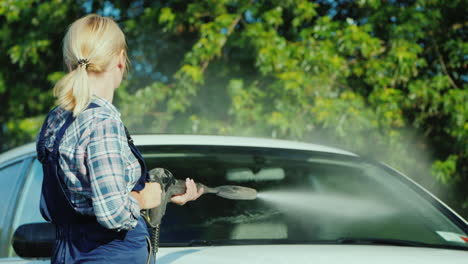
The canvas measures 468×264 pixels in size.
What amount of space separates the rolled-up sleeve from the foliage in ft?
14.5

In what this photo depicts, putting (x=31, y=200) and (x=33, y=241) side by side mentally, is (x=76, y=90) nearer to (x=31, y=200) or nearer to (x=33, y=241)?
(x=33, y=241)

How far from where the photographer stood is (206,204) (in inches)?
109

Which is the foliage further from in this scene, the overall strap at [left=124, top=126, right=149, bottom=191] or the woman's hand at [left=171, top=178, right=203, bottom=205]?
the overall strap at [left=124, top=126, right=149, bottom=191]

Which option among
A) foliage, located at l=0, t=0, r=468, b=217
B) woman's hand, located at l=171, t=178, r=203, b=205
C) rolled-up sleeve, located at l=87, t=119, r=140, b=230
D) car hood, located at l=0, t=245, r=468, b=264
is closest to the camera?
rolled-up sleeve, located at l=87, t=119, r=140, b=230

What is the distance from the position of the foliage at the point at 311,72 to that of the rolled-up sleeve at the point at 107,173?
14.5ft

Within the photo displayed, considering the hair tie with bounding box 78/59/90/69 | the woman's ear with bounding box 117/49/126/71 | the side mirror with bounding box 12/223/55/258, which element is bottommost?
the side mirror with bounding box 12/223/55/258

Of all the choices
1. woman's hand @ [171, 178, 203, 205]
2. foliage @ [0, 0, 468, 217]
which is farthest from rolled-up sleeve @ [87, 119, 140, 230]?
foliage @ [0, 0, 468, 217]

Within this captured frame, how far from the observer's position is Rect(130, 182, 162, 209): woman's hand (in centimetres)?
167

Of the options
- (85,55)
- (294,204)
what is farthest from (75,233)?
(294,204)

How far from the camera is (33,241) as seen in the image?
206 centimetres

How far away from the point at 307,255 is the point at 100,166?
2.62ft

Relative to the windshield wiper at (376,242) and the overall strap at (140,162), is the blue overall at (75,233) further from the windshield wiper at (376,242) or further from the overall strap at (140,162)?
the windshield wiper at (376,242)

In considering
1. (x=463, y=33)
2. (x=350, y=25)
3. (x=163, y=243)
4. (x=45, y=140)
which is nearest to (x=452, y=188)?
(x=463, y=33)

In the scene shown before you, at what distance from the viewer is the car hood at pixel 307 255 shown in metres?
1.94
